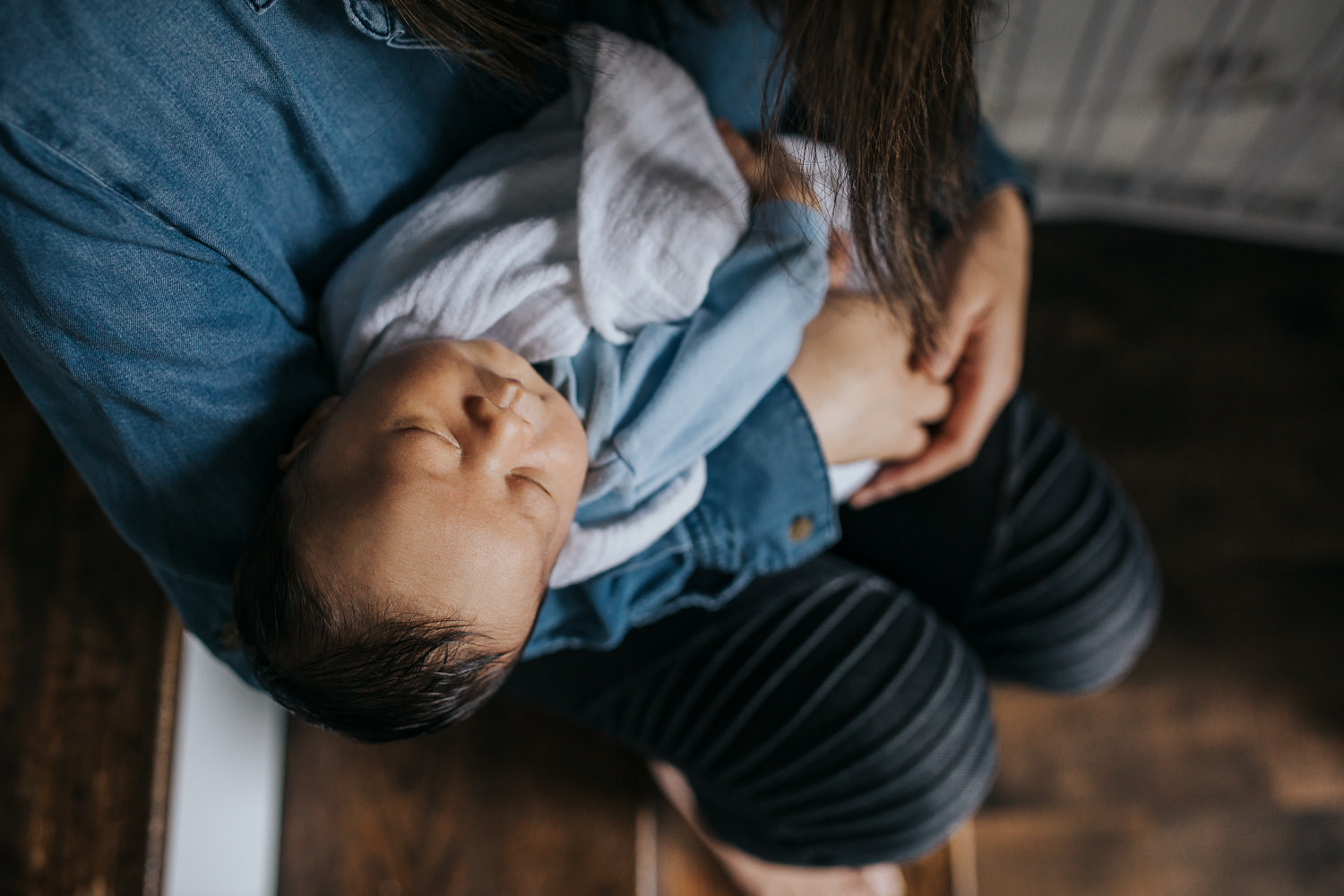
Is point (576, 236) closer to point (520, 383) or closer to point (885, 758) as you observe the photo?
point (520, 383)

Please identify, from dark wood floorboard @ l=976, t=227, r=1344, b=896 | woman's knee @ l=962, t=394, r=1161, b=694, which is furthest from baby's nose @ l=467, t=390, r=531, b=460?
dark wood floorboard @ l=976, t=227, r=1344, b=896

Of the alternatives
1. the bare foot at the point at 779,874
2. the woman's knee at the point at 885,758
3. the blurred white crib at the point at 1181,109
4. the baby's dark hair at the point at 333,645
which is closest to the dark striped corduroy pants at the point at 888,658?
the woman's knee at the point at 885,758

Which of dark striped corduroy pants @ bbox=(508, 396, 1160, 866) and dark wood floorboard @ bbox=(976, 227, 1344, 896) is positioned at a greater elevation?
dark striped corduroy pants @ bbox=(508, 396, 1160, 866)

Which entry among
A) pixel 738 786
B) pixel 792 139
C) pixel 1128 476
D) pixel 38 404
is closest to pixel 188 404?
pixel 38 404

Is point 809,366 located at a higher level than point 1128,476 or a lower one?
higher

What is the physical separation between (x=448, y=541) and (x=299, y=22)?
1.04 ft

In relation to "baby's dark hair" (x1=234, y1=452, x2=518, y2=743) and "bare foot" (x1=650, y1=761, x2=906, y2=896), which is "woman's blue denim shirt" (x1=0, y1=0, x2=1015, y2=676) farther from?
"bare foot" (x1=650, y1=761, x2=906, y2=896)

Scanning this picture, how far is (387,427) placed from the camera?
55 centimetres

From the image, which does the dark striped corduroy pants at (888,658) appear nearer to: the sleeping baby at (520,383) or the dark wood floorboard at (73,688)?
the sleeping baby at (520,383)

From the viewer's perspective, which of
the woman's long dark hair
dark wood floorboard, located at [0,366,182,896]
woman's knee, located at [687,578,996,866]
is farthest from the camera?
dark wood floorboard, located at [0,366,182,896]

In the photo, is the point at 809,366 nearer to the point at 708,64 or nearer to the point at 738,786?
the point at 708,64

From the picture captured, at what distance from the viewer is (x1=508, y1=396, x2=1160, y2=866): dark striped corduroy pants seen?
75 centimetres

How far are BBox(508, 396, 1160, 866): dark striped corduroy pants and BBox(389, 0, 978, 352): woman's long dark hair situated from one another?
0.28m

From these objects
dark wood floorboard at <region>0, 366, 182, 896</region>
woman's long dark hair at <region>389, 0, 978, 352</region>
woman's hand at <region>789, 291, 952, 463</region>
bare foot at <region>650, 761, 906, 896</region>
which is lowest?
bare foot at <region>650, 761, 906, 896</region>
